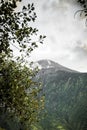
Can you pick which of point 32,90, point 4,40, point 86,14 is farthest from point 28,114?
point 86,14

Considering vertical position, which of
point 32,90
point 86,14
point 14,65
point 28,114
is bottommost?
point 28,114

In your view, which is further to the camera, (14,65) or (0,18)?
(14,65)

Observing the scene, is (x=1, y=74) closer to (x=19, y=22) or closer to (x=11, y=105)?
(x=11, y=105)

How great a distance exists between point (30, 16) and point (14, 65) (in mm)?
7361

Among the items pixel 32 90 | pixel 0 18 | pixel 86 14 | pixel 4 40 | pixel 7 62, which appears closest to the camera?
A: pixel 86 14

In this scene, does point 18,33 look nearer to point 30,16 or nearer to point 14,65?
point 30,16

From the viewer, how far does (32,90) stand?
23.5m

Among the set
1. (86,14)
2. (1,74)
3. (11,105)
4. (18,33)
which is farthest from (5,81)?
(86,14)

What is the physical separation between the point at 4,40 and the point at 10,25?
1084mm

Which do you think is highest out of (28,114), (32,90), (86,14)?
(86,14)

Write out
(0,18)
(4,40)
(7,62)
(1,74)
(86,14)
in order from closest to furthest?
(86,14), (0,18), (4,40), (1,74), (7,62)

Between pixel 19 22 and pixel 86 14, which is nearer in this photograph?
pixel 86 14

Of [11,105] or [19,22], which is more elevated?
[19,22]

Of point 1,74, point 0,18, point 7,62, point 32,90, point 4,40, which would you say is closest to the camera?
point 0,18
